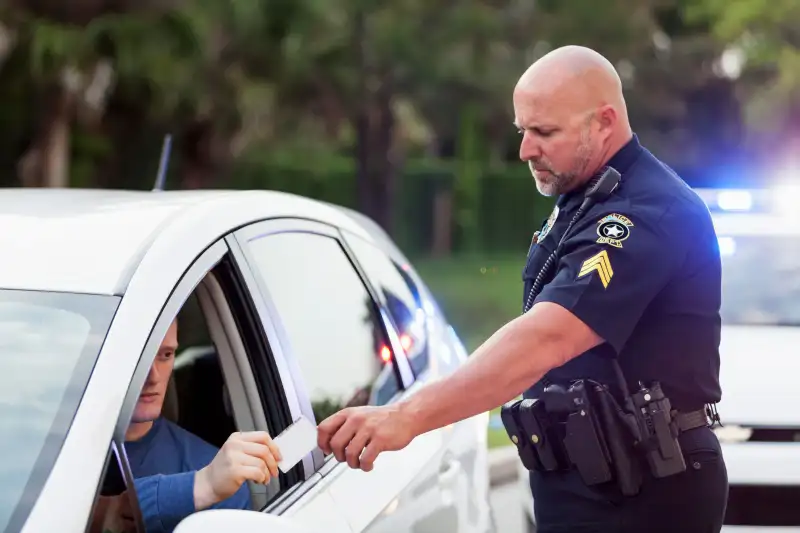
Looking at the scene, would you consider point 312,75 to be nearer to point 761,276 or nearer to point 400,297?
point 761,276

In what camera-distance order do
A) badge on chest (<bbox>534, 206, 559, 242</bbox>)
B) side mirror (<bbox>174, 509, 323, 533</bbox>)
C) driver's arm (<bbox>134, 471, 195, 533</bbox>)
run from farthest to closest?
badge on chest (<bbox>534, 206, 559, 242</bbox>)
driver's arm (<bbox>134, 471, 195, 533</bbox>)
side mirror (<bbox>174, 509, 323, 533</bbox>)

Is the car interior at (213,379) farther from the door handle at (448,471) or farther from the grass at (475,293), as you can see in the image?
the grass at (475,293)

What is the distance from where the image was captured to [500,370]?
98.8 inches

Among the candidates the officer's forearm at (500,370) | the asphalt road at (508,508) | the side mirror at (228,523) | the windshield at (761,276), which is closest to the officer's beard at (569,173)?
the officer's forearm at (500,370)

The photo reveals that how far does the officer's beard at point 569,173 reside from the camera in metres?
2.86

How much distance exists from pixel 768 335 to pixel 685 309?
3.47 m

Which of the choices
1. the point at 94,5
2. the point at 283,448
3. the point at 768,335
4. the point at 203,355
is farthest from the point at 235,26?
the point at 283,448

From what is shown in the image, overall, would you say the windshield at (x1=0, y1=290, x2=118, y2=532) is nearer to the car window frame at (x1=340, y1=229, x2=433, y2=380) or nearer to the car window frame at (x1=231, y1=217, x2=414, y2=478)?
the car window frame at (x1=231, y1=217, x2=414, y2=478)

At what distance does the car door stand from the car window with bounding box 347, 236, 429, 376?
0.07 m

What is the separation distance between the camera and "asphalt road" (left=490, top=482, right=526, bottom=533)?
20.2 feet

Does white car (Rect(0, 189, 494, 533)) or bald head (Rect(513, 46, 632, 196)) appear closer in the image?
white car (Rect(0, 189, 494, 533))

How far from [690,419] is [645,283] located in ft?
1.18

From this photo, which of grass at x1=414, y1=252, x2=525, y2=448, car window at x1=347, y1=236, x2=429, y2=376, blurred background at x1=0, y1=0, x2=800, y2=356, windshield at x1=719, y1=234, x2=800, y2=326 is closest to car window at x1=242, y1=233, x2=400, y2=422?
car window at x1=347, y1=236, x2=429, y2=376

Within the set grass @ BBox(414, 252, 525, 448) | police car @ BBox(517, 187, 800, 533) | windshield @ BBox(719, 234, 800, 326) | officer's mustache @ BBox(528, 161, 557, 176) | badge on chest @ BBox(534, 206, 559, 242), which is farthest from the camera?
grass @ BBox(414, 252, 525, 448)
